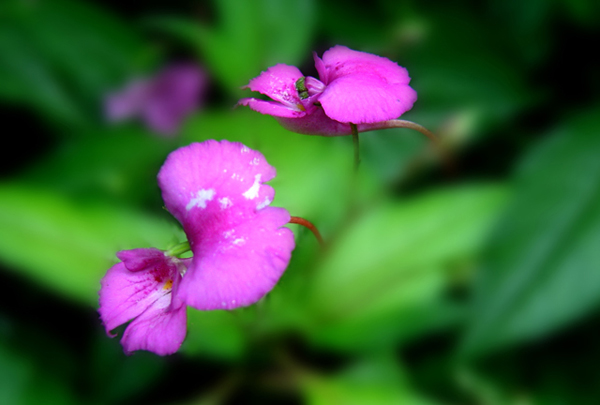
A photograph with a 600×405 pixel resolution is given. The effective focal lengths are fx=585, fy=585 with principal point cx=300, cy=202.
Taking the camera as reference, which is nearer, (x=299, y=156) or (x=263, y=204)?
(x=263, y=204)

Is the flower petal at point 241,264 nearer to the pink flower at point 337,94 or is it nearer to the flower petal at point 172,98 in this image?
the pink flower at point 337,94

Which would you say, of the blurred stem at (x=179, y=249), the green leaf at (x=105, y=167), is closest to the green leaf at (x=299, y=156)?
the green leaf at (x=105, y=167)

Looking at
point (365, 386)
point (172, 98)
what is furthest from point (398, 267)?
point (172, 98)

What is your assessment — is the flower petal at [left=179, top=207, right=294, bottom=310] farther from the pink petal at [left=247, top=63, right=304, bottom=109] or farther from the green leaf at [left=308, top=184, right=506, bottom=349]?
the green leaf at [left=308, top=184, right=506, bottom=349]

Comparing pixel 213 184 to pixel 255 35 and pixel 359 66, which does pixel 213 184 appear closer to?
pixel 359 66

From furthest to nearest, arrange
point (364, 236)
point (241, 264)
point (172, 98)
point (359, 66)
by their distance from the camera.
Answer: point (172, 98) < point (364, 236) < point (359, 66) < point (241, 264)
